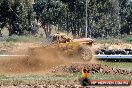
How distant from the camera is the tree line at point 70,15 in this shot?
71250mm

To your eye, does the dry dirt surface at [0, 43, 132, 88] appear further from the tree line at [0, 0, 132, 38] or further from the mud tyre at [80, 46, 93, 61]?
the tree line at [0, 0, 132, 38]

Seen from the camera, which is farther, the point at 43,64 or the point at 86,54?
the point at 86,54

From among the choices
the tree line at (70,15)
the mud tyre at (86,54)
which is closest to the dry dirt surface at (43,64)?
the mud tyre at (86,54)

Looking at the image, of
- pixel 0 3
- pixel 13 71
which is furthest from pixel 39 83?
pixel 0 3

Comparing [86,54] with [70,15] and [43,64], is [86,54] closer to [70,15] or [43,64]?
[43,64]

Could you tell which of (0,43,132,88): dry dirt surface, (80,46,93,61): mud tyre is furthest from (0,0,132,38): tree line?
(0,43,132,88): dry dirt surface

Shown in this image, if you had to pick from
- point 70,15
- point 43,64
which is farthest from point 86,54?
point 70,15

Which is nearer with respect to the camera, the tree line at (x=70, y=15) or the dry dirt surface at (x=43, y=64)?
the dry dirt surface at (x=43, y=64)

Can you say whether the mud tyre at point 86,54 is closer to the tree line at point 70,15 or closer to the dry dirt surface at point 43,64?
the dry dirt surface at point 43,64

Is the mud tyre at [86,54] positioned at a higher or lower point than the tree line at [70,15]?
lower

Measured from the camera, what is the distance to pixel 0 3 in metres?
69.9

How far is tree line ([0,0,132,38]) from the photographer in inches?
2805

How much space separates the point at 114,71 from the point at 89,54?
16.1 ft

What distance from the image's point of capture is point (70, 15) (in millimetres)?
83188
